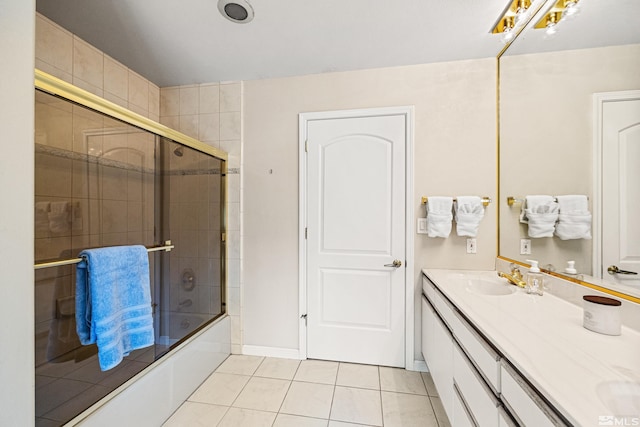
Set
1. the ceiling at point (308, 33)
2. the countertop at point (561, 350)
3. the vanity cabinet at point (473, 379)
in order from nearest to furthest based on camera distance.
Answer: the countertop at point (561, 350) → the vanity cabinet at point (473, 379) → the ceiling at point (308, 33)

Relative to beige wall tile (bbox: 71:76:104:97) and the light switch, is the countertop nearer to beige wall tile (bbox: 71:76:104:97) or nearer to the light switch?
the light switch

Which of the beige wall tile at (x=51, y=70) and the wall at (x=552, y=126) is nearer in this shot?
the wall at (x=552, y=126)

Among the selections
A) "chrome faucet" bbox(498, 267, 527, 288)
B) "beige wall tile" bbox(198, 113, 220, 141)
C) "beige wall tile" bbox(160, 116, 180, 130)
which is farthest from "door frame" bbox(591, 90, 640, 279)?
"beige wall tile" bbox(160, 116, 180, 130)

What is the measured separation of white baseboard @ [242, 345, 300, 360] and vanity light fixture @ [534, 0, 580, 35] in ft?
9.34

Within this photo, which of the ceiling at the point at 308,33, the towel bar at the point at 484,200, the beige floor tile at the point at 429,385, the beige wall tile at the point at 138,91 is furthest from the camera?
the beige wall tile at the point at 138,91

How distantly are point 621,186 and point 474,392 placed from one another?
1050 millimetres

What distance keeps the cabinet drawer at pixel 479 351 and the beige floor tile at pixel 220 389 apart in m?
1.52

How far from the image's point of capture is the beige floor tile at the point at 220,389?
1799mm

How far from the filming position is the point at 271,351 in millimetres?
2316

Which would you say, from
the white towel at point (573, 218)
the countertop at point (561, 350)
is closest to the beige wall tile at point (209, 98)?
the countertop at point (561, 350)

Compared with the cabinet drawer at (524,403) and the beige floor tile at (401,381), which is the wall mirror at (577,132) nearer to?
the cabinet drawer at (524,403)

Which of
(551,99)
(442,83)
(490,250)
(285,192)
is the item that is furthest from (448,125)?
(285,192)

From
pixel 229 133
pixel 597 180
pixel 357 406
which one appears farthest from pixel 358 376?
pixel 229 133

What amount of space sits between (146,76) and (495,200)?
303 centimetres
